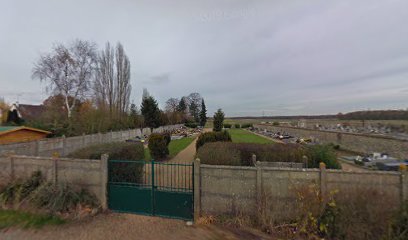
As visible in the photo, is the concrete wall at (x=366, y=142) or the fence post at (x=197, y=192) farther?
the concrete wall at (x=366, y=142)

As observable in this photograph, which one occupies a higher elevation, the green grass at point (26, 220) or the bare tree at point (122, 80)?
the bare tree at point (122, 80)

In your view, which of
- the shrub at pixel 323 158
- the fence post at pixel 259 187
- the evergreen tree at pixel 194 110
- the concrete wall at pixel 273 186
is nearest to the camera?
the concrete wall at pixel 273 186

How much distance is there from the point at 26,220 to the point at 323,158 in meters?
10.7

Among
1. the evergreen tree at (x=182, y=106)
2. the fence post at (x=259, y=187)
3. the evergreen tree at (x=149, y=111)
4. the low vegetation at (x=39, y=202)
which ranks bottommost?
the low vegetation at (x=39, y=202)

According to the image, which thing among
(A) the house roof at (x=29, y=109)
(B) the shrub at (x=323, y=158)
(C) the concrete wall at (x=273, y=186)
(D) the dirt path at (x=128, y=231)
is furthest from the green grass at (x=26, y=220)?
(A) the house roof at (x=29, y=109)

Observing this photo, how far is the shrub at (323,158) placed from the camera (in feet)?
29.1

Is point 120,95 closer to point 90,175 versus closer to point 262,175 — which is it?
point 90,175

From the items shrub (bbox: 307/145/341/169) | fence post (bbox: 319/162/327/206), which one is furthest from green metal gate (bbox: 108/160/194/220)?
shrub (bbox: 307/145/341/169)

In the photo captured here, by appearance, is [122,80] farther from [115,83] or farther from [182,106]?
[182,106]

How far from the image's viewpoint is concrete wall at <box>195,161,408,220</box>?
15.9 ft

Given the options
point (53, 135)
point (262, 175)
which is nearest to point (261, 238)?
point (262, 175)

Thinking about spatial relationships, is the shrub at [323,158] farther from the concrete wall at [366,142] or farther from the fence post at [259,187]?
the concrete wall at [366,142]

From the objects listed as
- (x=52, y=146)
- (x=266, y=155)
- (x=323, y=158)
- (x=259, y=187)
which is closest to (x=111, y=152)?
(x=259, y=187)

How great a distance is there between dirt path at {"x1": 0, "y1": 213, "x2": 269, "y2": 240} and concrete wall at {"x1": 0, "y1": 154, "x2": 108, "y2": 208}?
36.2 inches
